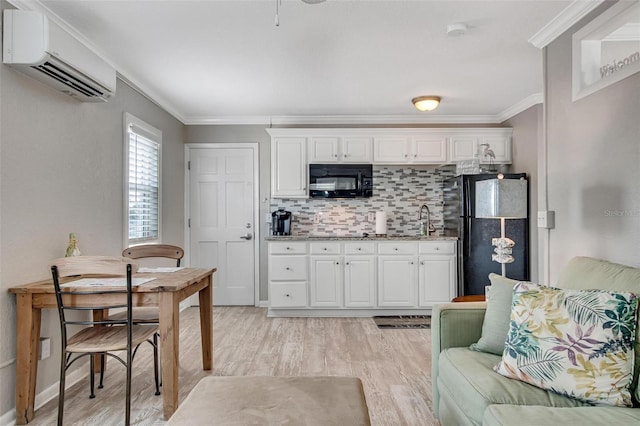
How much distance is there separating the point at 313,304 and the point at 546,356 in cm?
321

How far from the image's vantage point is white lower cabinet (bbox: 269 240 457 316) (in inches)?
182

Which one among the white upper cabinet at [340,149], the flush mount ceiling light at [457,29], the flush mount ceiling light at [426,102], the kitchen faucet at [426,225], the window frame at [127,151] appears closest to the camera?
the flush mount ceiling light at [457,29]

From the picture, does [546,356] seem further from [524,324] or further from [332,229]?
[332,229]

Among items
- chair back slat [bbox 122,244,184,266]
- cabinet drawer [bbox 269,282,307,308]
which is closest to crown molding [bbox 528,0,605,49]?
chair back slat [bbox 122,244,184,266]

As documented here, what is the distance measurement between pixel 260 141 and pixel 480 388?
13.7 ft

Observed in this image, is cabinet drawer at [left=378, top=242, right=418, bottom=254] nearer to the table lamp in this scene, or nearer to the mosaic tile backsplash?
the mosaic tile backsplash

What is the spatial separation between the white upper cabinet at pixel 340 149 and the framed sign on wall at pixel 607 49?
2594 millimetres

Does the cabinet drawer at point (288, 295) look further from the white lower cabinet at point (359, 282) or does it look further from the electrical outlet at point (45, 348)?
the electrical outlet at point (45, 348)

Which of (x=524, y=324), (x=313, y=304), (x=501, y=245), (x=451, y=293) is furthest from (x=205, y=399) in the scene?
(x=451, y=293)

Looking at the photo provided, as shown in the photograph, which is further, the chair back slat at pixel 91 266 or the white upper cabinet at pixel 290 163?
the white upper cabinet at pixel 290 163

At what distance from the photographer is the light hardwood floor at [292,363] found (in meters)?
2.38

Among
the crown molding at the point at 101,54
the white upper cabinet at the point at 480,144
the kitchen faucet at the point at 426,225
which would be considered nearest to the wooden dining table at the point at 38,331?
the crown molding at the point at 101,54

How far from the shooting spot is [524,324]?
1730 millimetres

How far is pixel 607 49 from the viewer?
2.21 m
